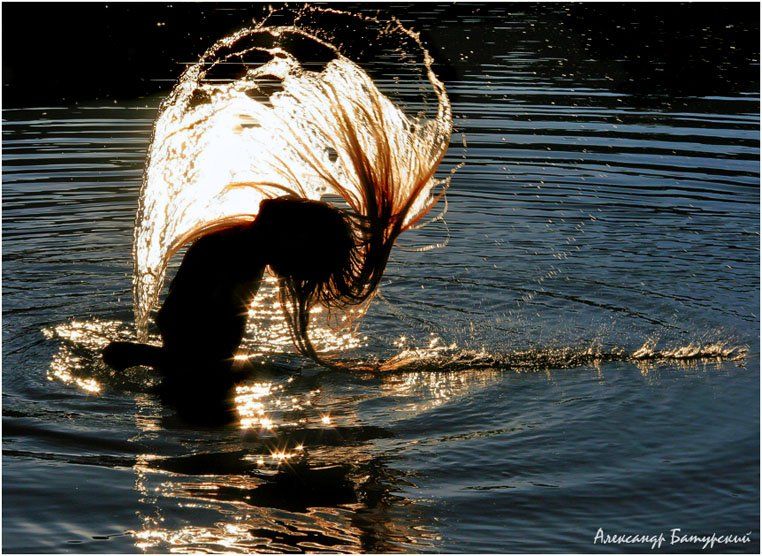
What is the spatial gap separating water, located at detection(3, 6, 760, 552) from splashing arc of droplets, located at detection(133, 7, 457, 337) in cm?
93

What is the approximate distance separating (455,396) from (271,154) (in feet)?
7.12

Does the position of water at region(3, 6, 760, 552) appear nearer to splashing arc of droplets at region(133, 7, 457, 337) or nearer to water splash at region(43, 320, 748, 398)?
water splash at region(43, 320, 748, 398)

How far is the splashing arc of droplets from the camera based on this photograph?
698cm

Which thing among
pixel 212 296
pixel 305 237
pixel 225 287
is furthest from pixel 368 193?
pixel 212 296

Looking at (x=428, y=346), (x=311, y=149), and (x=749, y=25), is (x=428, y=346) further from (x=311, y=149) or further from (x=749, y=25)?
(x=749, y=25)

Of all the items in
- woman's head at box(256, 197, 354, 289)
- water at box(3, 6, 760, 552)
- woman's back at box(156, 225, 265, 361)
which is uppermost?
woman's head at box(256, 197, 354, 289)

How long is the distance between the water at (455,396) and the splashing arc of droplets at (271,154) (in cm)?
93

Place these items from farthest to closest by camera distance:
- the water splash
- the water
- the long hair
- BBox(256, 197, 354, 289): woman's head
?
the water splash
the long hair
BBox(256, 197, 354, 289): woman's head
the water

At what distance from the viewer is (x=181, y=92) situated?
9.19 m

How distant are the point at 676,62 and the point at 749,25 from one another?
24.1 ft

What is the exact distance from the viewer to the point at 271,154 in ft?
25.1

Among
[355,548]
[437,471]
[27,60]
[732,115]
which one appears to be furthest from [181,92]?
[27,60]

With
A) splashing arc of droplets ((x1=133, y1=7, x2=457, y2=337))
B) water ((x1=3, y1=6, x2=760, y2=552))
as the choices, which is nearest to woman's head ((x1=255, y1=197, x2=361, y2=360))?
splashing arc of droplets ((x1=133, y1=7, x2=457, y2=337))

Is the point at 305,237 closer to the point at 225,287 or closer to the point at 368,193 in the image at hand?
the point at 368,193
